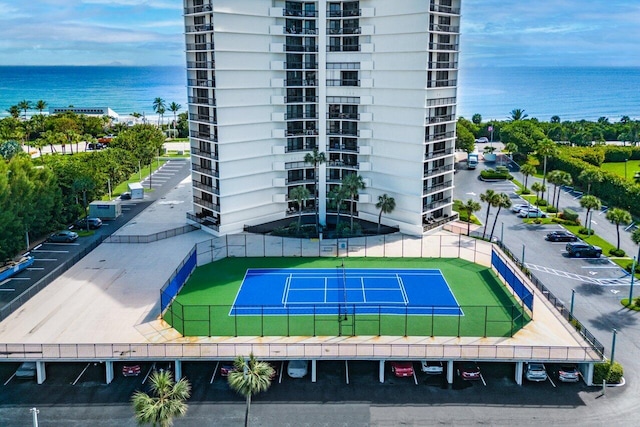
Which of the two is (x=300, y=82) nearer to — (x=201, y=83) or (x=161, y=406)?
(x=201, y=83)

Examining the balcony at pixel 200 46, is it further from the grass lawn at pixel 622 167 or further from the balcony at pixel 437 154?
the grass lawn at pixel 622 167

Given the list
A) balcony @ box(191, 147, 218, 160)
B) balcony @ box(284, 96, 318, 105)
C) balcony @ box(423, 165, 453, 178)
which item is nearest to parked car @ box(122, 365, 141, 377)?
balcony @ box(191, 147, 218, 160)

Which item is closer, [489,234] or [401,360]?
[401,360]

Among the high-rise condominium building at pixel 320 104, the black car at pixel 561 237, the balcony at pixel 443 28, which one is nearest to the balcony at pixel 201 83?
the high-rise condominium building at pixel 320 104

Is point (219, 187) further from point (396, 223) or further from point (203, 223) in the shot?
point (396, 223)

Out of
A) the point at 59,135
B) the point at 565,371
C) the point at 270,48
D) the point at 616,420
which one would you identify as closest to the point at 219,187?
the point at 270,48
